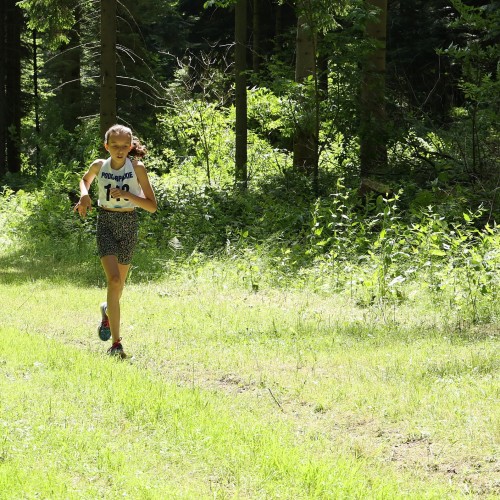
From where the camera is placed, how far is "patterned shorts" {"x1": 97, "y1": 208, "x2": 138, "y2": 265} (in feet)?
25.4

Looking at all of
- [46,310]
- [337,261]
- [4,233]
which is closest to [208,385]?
[46,310]

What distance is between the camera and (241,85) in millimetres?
20172

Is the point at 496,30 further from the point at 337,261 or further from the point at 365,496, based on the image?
the point at 365,496

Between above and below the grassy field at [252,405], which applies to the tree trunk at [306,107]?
above

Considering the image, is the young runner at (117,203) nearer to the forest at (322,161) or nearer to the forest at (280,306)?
the forest at (280,306)

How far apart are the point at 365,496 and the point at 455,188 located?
10.9 metres

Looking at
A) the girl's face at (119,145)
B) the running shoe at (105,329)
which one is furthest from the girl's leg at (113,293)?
the girl's face at (119,145)

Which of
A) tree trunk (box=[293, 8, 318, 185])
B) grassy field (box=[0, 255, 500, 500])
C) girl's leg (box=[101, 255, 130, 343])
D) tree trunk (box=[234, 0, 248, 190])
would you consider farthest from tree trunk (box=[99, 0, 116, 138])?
girl's leg (box=[101, 255, 130, 343])

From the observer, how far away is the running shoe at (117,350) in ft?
24.7

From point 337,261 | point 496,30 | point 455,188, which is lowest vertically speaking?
point 337,261

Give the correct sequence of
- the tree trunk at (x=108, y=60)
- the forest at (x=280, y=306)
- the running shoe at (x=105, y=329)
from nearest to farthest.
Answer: the forest at (x=280, y=306)
the running shoe at (x=105, y=329)
the tree trunk at (x=108, y=60)

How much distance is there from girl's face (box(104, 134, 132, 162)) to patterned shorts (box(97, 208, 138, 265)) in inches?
22.6

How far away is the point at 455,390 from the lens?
19.9 feet

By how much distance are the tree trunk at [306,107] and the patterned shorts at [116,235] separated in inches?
366
